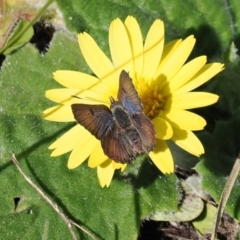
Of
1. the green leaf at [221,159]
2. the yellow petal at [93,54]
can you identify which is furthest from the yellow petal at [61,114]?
the green leaf at [221,159]

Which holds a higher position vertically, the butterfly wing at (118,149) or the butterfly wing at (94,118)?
the butterfly wing at (94,118)

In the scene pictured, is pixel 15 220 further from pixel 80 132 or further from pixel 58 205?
pixel 80 132

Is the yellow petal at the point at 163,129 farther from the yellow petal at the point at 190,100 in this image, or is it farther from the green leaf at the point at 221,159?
the green leaf at the point at 221,159

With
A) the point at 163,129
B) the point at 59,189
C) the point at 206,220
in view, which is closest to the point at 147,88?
the point at 163,129

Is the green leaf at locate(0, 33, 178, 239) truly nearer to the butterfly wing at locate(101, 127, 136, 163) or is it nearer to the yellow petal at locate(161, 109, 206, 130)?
the yellow petal at locate(161, 109, 206, 130)

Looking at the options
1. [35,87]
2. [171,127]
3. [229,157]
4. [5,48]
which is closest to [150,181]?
[229,157]

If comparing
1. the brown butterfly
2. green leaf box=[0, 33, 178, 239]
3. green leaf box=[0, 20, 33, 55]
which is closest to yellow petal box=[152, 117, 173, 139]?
the brown butterfly
